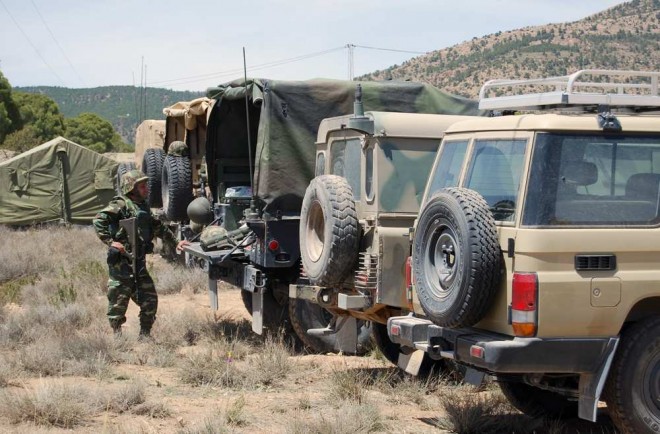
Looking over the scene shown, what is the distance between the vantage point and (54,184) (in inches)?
953

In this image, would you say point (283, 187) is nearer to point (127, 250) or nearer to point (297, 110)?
point (297, 110)

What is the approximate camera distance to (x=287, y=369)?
884 centimetres

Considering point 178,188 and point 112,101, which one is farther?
point 112,101

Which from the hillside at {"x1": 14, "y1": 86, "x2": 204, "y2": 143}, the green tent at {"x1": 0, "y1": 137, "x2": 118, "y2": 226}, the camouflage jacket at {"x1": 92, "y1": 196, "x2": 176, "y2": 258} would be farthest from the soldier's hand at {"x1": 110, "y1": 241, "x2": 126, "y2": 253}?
the hillside at {"x1": 14, "y1": 86, "x2": 204, "y2": 143}

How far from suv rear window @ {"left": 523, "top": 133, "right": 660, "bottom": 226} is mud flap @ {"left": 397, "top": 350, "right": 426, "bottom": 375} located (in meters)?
2.01

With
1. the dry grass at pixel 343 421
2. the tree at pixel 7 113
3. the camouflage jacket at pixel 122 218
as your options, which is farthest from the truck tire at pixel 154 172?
the tree at pixel 7 113

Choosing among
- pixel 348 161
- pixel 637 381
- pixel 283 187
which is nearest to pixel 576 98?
pixel 637 381

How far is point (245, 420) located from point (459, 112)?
194 inches

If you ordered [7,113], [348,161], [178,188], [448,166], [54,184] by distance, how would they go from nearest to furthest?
1. [448,166]
2. [348,161]
3. [178,188]
4. [54,184]
5. [7,113]

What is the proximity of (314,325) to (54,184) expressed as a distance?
16.0 meters

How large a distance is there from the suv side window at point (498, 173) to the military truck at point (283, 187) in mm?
3422

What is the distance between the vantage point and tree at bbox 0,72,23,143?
147 ft

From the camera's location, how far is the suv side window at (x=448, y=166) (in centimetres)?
654

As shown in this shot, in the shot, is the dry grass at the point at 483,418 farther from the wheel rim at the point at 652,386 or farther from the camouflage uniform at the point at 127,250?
the camouflage uniform at the point at 127,250
